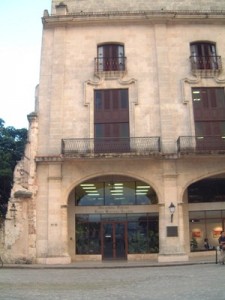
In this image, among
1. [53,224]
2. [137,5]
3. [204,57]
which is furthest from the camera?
[137,5]

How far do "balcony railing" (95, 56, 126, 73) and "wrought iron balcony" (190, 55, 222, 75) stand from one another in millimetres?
4801

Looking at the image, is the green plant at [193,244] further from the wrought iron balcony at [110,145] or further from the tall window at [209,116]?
the wrought iron balcony at [110,145]

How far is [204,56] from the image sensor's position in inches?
1079

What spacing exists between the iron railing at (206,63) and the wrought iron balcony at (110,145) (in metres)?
6.19

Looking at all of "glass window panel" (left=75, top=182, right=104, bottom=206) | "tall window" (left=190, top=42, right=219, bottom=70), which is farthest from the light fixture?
"tall window" (left=190, top=42, right=219, bottom=70)

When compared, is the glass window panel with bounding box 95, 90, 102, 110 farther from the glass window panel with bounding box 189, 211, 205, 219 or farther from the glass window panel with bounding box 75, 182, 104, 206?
the glass window panel with bounding box 189, 211, 205, 219

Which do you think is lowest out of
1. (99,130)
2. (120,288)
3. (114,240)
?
(120,288)

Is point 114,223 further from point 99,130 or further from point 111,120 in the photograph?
point 111,120

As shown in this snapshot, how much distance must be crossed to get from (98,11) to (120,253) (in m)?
17.5

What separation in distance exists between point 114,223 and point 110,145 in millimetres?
5294

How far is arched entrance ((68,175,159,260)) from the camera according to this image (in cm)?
2567

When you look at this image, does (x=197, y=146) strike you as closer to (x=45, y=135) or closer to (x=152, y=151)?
(x=152, y=151)

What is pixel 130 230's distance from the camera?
25844mm

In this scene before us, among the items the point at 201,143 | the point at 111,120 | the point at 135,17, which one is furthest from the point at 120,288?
the point at 135,17
